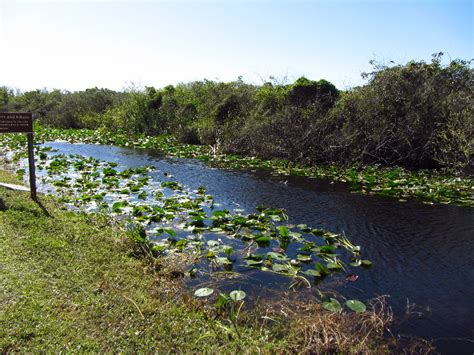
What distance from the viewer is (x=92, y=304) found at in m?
4.04

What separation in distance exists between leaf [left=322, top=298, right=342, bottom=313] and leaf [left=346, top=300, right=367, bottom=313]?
0.44ft

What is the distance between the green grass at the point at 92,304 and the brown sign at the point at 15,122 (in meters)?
2.43

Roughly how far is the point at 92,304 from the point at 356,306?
114 inches

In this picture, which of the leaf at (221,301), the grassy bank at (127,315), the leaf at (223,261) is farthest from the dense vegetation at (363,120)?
the leaf at (221,301)

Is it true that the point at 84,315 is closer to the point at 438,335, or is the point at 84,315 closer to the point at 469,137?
the point at 438,335

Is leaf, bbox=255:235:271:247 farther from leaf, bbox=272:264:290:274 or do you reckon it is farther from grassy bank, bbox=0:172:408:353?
grassy bank, bbox=0:172:408:353

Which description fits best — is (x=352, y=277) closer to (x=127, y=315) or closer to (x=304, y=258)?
(x=304, y=258)

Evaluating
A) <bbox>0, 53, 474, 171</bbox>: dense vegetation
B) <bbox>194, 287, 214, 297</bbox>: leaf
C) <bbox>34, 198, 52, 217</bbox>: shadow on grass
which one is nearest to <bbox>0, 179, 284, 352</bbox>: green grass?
<bbox>194, 287, 214, 297</bbox>: leaf

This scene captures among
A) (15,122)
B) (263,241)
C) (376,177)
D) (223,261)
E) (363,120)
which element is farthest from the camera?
(363,120)

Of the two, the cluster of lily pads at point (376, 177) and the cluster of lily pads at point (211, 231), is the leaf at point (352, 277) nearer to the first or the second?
the cluster of lily pads at point (211, 231)

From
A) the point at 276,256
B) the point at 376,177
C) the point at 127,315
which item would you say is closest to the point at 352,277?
the point at 276,256

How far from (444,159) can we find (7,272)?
12.8m

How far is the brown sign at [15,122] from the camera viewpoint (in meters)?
7.47

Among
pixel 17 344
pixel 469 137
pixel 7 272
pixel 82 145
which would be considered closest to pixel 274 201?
pixel 7 272
